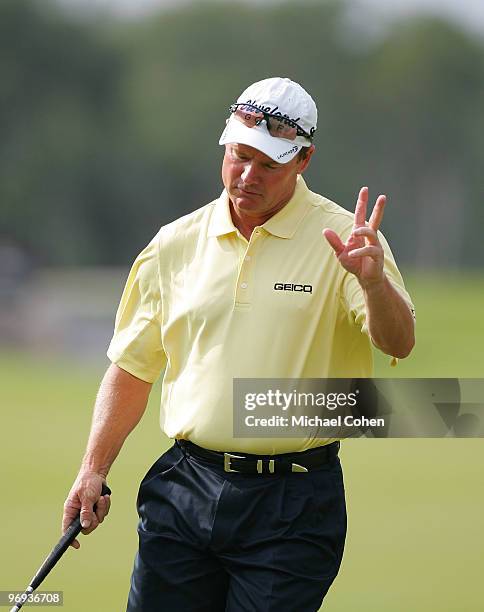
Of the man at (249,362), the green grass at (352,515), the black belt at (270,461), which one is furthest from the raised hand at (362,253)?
the green grass at (352,515)

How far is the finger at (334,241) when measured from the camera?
3.46 meters

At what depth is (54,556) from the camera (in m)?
3.90

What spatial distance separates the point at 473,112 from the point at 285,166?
161ft

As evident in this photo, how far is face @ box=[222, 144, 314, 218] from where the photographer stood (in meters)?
3.79

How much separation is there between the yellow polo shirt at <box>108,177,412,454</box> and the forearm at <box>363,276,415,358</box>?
0.23 ft

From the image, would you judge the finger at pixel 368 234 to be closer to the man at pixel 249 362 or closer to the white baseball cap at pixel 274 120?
the man at pixel 249 362

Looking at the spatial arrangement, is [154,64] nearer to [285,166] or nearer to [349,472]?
[349,472]

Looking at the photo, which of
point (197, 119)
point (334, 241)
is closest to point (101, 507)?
point (334, 241)

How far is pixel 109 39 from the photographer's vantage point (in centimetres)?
5441

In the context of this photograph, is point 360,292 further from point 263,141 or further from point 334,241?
point 263,141

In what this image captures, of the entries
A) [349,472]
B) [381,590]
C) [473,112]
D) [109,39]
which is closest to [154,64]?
[109,39]

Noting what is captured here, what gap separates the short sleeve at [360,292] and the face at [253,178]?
34cm

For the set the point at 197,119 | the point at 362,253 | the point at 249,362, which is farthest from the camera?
the point at 197,119

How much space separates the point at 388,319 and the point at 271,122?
0.74 m
